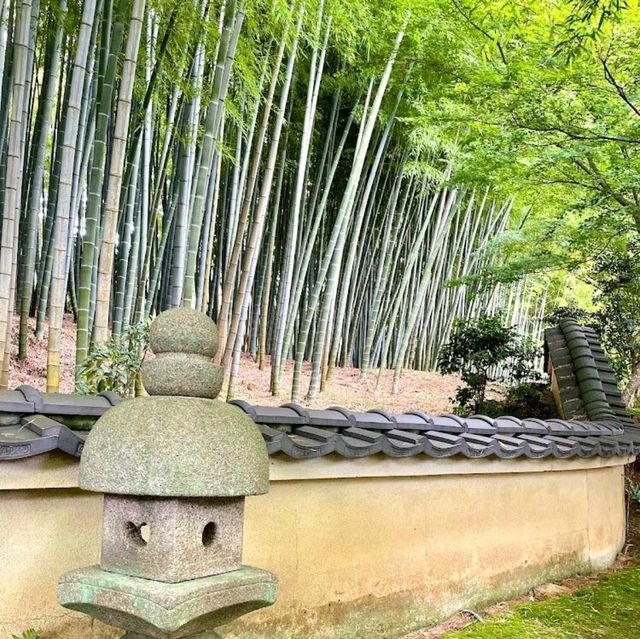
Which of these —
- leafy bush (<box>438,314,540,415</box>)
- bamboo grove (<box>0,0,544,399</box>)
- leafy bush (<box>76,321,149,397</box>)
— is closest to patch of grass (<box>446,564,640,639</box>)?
leafy bush (<box>76,321,149,397</box>)

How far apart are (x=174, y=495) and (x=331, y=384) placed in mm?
8194

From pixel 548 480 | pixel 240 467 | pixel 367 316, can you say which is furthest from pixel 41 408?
pixel 367 316

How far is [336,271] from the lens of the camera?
7574mm

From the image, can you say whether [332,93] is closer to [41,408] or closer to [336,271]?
[336,271]

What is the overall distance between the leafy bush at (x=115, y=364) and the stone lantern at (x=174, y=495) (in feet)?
8.40

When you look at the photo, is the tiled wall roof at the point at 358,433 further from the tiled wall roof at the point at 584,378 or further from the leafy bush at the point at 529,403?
the leafy bush at the point at 529,403

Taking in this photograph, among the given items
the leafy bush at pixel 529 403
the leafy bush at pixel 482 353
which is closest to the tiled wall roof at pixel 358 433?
the leafy bush at pixel 529 403

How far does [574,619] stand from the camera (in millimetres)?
3312

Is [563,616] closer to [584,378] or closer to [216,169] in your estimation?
[584,378]

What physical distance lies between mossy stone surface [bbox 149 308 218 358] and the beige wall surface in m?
0.62

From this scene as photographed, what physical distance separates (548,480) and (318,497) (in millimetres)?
1846

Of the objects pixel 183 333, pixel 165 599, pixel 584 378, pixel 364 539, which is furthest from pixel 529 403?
pixel 165 599

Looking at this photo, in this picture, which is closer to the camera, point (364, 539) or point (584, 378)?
point (364, 539)

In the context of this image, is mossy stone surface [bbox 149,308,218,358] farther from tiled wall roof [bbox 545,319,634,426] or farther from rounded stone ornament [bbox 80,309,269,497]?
tiled wall roof [bbox 545,319,634,426]
